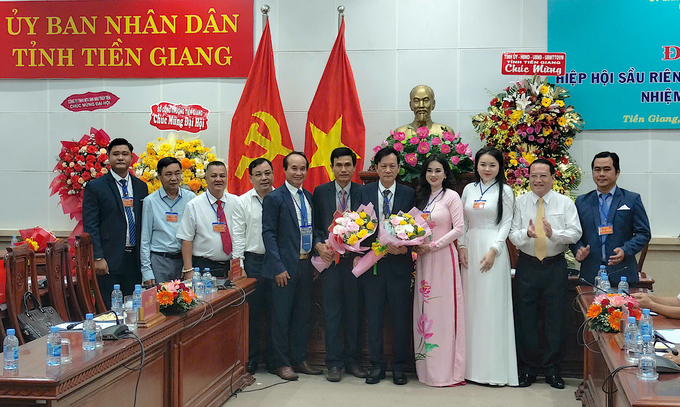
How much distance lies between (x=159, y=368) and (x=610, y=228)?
9.25ft

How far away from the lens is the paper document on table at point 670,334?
96.7 inches

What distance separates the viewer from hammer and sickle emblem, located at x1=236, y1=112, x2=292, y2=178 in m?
5.62

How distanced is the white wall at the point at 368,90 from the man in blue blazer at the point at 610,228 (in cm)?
184

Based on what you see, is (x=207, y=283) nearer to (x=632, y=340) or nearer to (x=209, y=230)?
(x=209, y=230)

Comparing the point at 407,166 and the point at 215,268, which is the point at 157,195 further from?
the point at 407,166

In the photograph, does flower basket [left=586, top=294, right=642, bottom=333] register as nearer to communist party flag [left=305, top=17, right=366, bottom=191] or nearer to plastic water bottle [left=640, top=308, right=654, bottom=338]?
plastic water bottle [left=640, top=308, right=654, bottom=338]

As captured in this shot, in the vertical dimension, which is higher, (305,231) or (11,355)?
(305,231)

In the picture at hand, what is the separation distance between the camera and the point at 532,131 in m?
5.04

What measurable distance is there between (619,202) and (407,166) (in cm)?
145

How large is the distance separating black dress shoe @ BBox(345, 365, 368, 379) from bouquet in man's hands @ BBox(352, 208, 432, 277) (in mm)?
741

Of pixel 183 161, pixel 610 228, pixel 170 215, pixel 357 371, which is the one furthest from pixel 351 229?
pixel 183 161

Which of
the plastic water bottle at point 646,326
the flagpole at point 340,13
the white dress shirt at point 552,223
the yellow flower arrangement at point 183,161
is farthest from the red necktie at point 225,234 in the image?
the plastic water bottle at point 646,326

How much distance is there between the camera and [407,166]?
179 inches

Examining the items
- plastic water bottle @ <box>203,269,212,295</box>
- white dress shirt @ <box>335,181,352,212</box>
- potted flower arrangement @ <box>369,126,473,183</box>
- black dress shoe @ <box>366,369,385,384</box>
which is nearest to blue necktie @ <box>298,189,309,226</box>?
white dress shirt @ <box>335,181,352,212</box>
